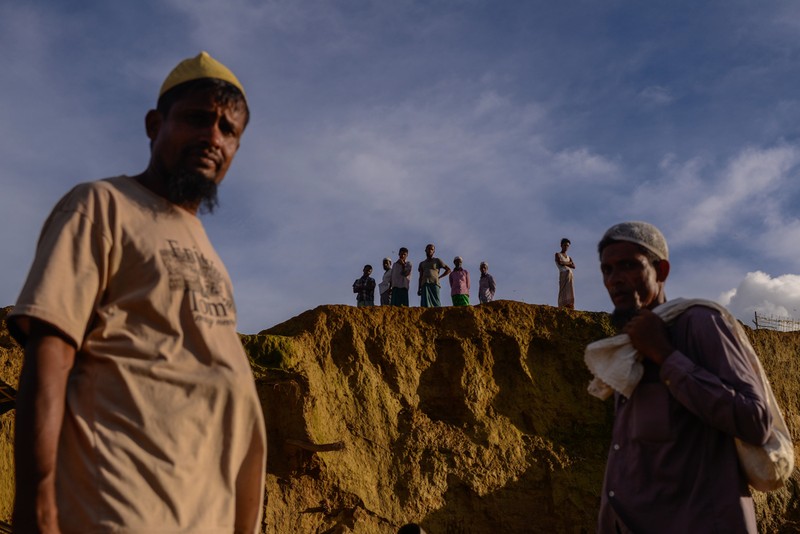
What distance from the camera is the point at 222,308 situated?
2.11 meters

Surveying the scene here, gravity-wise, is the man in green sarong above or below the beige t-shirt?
above

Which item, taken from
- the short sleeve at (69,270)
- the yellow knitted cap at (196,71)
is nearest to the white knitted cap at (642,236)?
the yellow knitted cap at (196,71)

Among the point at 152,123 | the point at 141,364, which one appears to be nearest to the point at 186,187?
the point at 152,123

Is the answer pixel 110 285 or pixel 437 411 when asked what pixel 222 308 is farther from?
pixel 437 411

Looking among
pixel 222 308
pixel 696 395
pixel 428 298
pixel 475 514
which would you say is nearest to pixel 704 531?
pixel 696 395

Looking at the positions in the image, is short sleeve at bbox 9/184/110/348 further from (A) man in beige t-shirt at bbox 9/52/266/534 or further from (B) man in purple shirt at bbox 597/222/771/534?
(B) man in purple shirt at bbox 597/222/771/534

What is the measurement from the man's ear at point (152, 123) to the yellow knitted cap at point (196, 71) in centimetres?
5

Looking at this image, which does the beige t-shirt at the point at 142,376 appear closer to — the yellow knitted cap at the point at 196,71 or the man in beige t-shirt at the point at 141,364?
the man in beige t-shirt at the point at 141,364

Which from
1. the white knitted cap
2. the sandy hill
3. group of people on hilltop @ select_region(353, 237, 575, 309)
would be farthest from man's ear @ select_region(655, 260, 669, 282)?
group of people on hilltop @ select_region(353, 237, 575, 309)

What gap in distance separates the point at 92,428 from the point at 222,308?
467 mm

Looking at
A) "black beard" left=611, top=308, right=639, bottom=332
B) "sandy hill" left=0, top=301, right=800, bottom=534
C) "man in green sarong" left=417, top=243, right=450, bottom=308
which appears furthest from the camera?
"man in green sarong" left=417, top=243, right=450, bottom=308

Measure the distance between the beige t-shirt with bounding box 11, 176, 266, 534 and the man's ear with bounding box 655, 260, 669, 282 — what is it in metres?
1.97

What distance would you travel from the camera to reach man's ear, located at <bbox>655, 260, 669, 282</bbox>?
3.39 m

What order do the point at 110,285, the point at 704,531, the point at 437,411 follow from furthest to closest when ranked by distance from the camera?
the point at 437,411 → the point at 704,531 → the point at 110,285
